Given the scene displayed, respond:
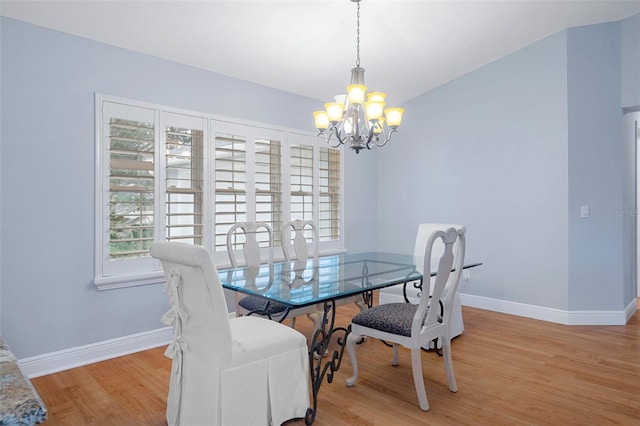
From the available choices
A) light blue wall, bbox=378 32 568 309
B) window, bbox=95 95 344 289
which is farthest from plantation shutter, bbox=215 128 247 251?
light blue wall, bbox=378 32 568 309

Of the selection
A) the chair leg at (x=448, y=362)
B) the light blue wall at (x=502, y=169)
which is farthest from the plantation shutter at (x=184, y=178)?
the light blue wall at (x=502, y=169)

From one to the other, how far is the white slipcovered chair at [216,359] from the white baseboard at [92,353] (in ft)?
4.37

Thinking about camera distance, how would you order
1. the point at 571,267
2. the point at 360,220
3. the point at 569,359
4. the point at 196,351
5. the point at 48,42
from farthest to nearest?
the point at 360,220
the point at 571,267
the point at 569,359
the point at 48,42
the point at 196,351

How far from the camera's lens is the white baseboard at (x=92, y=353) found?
2781 millimetres

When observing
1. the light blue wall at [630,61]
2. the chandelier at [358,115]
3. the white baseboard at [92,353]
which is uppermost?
the light blue wall at [630,61]

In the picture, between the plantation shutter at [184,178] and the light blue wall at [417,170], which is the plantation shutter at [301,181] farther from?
the plantation shutter at [184,178]

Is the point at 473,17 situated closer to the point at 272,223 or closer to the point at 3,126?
the point at 272,223

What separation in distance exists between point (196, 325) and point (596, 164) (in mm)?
4049

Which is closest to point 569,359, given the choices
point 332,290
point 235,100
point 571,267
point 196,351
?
point 571,267

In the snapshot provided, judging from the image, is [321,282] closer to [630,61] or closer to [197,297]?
[197,297]

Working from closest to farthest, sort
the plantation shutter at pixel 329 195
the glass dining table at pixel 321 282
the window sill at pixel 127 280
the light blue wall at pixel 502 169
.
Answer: the glass dining table at pixel 321 282, the window sill at pixel 127 280, the light blue wall at pixel 502 169, the plantation shutter at pixel 329 195

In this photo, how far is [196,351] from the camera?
75.5 inches

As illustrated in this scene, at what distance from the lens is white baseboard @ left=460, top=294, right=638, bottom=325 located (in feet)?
12.9

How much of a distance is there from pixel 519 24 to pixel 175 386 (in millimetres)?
4068
